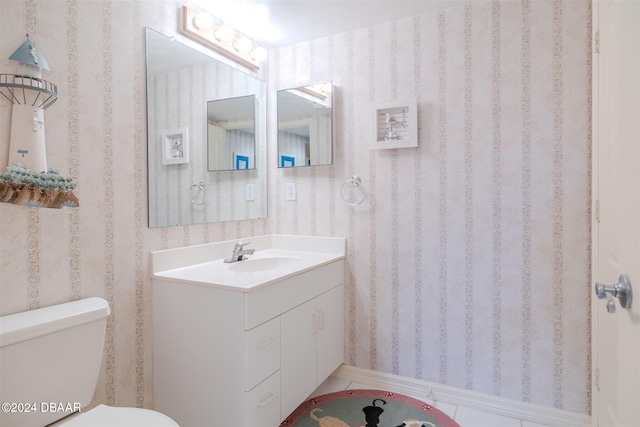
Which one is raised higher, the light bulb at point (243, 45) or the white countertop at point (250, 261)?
the light bulb at point (243, 45)

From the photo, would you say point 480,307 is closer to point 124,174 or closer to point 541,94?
point 541,94

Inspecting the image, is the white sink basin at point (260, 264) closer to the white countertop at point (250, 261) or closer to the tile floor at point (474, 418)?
the white countertop at point (250, 261)

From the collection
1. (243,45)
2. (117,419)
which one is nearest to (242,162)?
(243,45)

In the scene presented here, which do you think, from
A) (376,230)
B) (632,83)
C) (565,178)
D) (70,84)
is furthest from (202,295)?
(565,178)

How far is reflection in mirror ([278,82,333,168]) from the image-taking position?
Result: 2260 millimetres

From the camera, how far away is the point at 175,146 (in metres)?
1.79

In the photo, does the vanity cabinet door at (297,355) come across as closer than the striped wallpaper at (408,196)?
No

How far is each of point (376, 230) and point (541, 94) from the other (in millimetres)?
1116

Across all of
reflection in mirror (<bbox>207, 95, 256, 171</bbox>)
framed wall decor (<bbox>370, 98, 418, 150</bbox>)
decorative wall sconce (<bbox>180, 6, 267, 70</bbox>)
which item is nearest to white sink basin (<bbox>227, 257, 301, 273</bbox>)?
reflection in mirror (<bbox>207, 95, 256, 171</bbox>)

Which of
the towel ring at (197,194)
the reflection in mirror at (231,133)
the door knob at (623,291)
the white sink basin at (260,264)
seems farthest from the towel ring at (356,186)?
the door knob at (623,291)

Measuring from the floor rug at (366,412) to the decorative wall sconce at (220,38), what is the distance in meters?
2.04

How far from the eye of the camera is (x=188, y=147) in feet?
6.09

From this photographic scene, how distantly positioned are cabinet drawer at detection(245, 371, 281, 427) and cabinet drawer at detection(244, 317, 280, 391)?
0.11 feet

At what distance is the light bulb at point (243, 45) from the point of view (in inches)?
83.7
